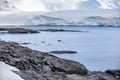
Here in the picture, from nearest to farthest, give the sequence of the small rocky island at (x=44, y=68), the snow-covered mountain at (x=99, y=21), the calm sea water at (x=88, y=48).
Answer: the small rocky island at (x=44, y=68) → the calm sea water at (x=88, y=48) → the snow-covered mountain at (x=99, y=21)

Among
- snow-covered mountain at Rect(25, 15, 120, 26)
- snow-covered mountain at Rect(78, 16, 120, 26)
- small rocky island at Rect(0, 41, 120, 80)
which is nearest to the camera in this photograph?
small rocky island at Rect(0, 41, 120, 80)

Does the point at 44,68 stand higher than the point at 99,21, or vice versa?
the point at 44,68

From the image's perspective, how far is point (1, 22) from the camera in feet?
412

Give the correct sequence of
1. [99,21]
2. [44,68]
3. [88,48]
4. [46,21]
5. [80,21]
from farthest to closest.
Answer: [80,21]
[46,21]
[99,21]
[88,48]
[44,68]

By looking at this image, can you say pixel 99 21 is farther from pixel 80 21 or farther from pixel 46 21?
pixel 46 21

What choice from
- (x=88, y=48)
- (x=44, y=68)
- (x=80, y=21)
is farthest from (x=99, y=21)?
(x=44, y=68)

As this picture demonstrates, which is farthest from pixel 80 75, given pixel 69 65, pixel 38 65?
pixel 38 65

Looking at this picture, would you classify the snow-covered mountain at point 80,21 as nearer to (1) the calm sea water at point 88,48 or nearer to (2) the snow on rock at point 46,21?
(2) the snow on rock at point 46,21

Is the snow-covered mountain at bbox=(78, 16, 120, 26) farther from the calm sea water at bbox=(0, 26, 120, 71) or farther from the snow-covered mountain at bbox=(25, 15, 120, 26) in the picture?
the calm sea water at bbox=(0, 26, 120, 71)

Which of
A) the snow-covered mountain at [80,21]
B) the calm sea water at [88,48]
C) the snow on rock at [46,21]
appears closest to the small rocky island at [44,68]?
the calm sea water at [88,48]

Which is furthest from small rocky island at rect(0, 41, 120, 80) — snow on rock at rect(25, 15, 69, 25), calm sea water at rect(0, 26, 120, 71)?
snow on rock at rect(25, 15, 69, 25)

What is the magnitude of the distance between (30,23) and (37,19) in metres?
5.84

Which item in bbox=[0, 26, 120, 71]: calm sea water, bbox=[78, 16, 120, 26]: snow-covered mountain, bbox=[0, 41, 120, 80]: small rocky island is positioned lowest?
bbox=[78, 16, 120, 26]: snow-covered mountain

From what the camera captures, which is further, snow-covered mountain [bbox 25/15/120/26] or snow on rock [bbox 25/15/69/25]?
snow on rock [bbox 25/15/69/25]
